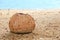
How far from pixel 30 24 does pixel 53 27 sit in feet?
3.04

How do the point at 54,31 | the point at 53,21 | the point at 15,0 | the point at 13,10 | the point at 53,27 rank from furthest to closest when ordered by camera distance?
1. the point at 15,0
2. the point at 13,10
3. the point at 53,21
4. the point at 53,27
5. the point at 54,31

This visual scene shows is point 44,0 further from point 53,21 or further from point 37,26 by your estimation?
point 37,26

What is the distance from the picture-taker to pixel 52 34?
4.98 meters

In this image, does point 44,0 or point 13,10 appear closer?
point 13,10

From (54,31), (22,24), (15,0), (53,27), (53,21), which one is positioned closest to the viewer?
(22,24)

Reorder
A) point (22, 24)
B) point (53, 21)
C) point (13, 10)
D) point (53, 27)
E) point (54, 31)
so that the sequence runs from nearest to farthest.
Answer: point (22, 24) < point (54, 31) < point (53, 27) < point (53, 21) < point (13, 10)

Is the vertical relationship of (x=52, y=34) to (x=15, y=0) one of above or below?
below

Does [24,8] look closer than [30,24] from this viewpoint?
No

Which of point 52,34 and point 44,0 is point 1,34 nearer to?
point 52,34

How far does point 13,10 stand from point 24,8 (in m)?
0.57

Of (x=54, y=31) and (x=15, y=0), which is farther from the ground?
(x=15, y=0)

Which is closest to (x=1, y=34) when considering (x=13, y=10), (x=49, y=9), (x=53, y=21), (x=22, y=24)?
(x=22, y=24)

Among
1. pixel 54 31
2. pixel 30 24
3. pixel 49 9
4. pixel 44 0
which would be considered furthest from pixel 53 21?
pixel 44 0

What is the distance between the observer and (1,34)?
4980 millimetres
